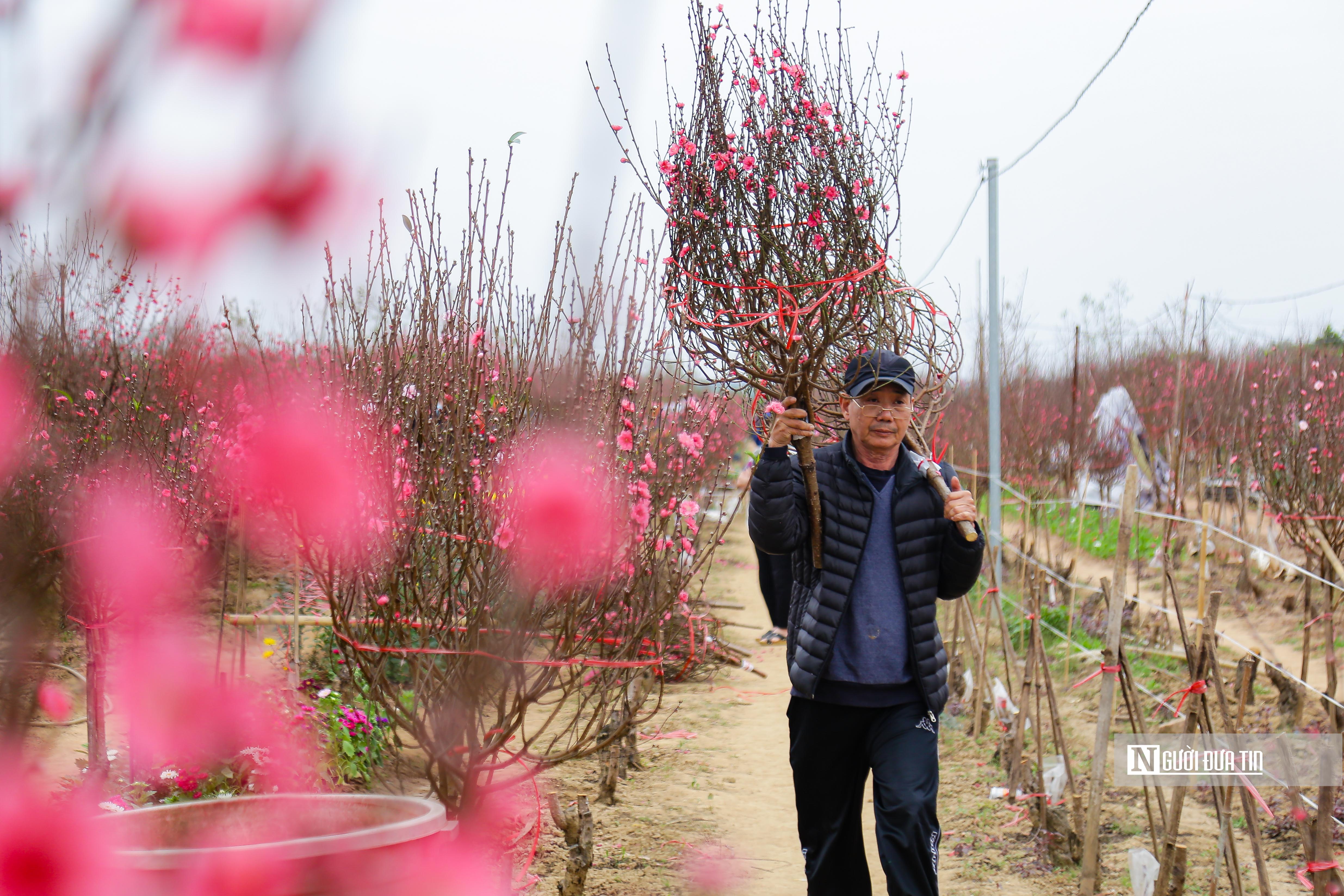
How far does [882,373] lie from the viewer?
3.03 meters

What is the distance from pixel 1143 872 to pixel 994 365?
220 inches

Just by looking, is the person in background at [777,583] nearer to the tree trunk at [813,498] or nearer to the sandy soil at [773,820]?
the tree trunk at [813,498]

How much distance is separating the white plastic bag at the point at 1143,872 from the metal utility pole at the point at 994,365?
420 cm

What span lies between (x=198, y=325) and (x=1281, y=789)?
5483mm

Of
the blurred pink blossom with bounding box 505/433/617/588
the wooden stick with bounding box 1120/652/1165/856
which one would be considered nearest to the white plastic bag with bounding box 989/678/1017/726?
the wooden stick with bounding box 1120/652/1165/856

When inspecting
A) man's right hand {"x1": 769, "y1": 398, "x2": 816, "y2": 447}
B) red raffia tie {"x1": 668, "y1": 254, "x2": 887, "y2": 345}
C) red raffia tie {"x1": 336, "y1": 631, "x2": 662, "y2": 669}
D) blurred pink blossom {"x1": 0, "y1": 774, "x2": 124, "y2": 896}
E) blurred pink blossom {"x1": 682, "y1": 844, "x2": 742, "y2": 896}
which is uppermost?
red raffia tie {"x1": 668, "y1": 254, "x2": 887, "y2": 345}

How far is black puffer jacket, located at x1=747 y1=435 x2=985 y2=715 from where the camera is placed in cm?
292

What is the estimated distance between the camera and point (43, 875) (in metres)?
0.49

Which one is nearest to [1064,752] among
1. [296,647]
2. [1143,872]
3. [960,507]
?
[1143,872]

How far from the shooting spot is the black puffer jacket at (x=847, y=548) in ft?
9.57

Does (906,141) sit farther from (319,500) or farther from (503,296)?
(319,500)

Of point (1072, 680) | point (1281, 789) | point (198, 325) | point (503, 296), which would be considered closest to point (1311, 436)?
point (1072, 680)

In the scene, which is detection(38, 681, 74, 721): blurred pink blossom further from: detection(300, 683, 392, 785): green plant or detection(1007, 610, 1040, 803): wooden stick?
detection(1007, 610, 1040, 803): wooden stick

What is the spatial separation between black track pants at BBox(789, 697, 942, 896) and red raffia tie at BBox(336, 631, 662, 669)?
1.65 ft
